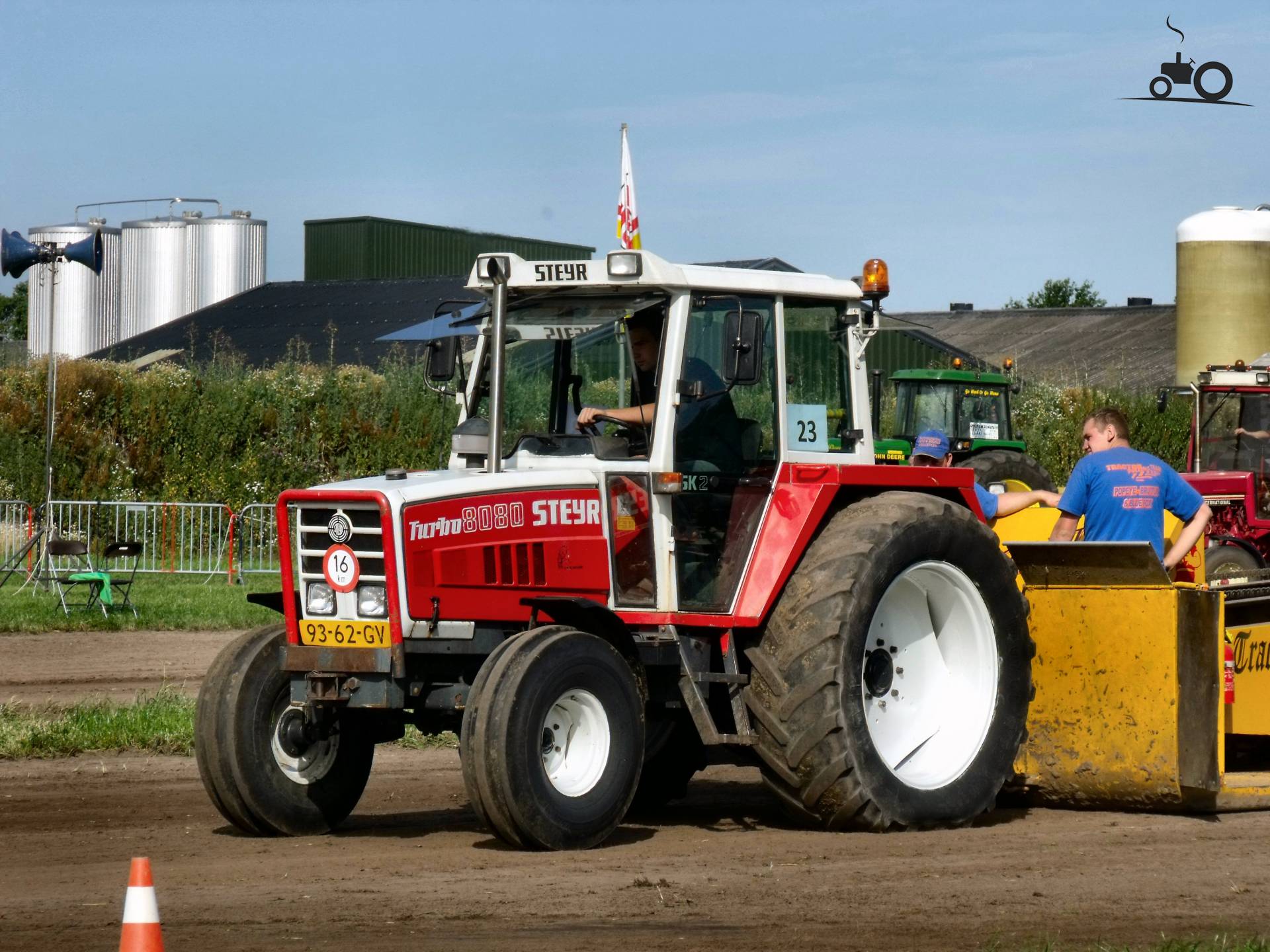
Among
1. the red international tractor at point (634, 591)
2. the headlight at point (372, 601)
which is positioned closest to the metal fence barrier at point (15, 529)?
the red international tractor at point (634, 591)

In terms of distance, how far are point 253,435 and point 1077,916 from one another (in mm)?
21368

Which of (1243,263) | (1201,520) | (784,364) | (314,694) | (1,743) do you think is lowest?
(1,743)

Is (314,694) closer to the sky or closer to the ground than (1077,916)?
closer to the sky

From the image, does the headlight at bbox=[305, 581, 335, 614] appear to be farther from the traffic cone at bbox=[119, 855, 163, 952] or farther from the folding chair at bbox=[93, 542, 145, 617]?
the folding chair at bbox=[93, 542, 145, 617]

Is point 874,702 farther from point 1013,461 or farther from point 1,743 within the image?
point 1013,461

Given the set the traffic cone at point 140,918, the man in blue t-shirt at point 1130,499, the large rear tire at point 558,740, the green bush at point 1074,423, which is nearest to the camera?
the traffic cone at point 140,918

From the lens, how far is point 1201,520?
351 inches

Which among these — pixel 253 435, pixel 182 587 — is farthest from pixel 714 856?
pixel 253 435

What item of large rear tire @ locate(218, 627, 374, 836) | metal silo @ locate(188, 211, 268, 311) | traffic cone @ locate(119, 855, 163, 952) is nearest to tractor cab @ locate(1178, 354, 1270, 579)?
large rear tire @ locate(218, 627, 374, 836)

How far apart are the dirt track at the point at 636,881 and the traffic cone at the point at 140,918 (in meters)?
0.85

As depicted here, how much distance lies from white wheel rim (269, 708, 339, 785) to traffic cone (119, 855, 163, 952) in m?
2.85

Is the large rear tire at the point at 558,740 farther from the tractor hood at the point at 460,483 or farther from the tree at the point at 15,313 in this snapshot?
the tree at the point at 15,313

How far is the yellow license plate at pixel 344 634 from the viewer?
7.06 meters

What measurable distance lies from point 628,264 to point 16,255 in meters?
14.9
